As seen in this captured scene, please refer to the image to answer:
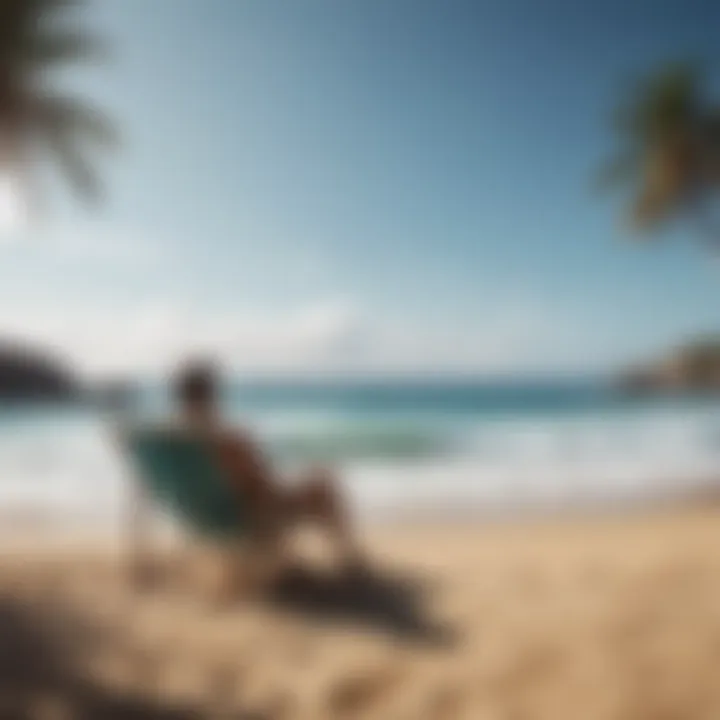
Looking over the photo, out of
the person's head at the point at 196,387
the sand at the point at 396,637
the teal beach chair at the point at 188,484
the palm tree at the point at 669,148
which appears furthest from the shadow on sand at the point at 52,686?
the palm tree at the point at 669,148

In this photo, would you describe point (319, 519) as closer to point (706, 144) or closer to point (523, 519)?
point (523, 519)

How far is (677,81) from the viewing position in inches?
108

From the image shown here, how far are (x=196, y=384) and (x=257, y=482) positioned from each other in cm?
41

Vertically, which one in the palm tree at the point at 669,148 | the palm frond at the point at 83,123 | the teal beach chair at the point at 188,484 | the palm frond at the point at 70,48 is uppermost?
the palm tree at the point at 669,148

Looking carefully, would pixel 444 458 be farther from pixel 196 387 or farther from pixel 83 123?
pixel 83 123

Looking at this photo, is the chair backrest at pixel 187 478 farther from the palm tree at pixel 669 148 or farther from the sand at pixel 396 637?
the palm tree at pixel 669 148

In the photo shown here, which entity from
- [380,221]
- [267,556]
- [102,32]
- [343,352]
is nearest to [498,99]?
[380,221]

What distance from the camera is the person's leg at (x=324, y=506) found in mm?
2594

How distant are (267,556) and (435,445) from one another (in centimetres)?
208

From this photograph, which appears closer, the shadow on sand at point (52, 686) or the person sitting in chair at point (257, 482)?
the shadow on sand at point (52, 686)

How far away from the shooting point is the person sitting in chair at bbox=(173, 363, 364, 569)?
2.40 meters

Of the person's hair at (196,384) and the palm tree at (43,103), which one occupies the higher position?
the palm tree at (43,103)

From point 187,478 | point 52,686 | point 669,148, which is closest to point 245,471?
point 187,478

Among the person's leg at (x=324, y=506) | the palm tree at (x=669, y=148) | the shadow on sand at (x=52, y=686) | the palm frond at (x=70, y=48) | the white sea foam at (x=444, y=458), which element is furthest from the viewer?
the white sea foam at (x=444, y=458)
